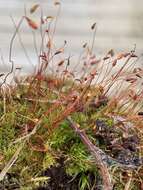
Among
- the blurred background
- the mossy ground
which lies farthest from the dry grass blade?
the blurred background

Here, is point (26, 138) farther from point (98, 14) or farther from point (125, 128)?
point (98, 14)

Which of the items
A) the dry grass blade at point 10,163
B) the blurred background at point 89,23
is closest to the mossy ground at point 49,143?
the dry grass blade at point 10,163

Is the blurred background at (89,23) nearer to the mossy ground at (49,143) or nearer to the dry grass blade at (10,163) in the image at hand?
the mossy ground at (49,143)

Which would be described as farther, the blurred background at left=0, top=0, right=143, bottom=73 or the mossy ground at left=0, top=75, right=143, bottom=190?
the blurred background at left=0, top=0, right=143, bottom=73

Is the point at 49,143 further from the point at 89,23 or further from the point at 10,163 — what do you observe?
the point at 89,23

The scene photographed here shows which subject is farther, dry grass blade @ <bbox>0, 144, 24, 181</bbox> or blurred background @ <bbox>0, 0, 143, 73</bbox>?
blurred background @ <bbox>0, 0, 143, 73</bbox>

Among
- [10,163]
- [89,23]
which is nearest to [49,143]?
[10,163]

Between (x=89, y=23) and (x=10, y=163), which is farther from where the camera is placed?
(x=89, y=23)

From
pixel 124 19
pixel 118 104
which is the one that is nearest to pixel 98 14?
pixel 124 19

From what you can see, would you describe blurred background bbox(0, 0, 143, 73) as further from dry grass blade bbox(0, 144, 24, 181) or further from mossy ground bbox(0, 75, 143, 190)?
dry grass blade bbox(0, 144, 24, 181)
